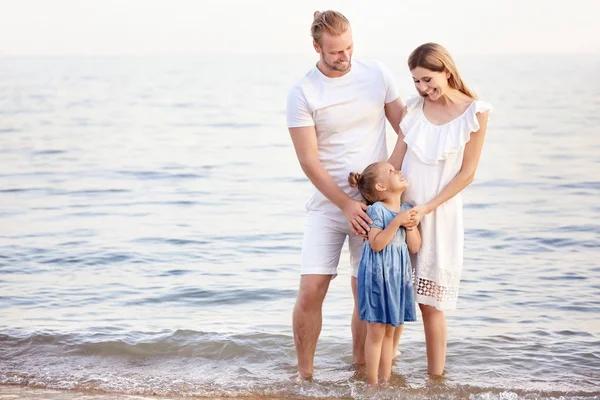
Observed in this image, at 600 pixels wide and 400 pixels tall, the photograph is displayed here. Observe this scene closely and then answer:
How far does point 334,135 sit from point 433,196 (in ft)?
1.82

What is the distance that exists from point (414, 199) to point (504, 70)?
32.8 metres

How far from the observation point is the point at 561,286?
6.58 m

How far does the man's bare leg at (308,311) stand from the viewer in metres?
4.27

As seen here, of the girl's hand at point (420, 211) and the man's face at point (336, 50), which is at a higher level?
the man's face at point (336, 50)

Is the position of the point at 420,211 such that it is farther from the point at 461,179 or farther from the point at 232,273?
the point at 232,273

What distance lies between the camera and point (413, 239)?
395cm

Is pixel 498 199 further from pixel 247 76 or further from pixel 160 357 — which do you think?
pixel 247 76

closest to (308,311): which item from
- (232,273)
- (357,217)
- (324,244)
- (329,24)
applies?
(324,244)

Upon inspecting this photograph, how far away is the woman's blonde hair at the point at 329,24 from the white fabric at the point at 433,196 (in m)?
0.49

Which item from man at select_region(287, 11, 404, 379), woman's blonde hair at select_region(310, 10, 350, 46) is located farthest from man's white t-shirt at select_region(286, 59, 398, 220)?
woman's blonde hair at select_region(310, 10, 350, 46)

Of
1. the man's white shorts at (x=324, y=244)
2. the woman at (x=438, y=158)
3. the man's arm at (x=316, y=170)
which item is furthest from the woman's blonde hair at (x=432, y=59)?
the man's white shorts at (x=324, y=244)

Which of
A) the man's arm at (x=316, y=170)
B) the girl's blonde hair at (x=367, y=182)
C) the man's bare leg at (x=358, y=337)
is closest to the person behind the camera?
the girl's blonde hair at (x=367, y=182)

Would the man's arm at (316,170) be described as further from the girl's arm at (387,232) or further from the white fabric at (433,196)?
the white fabric at (433,196)

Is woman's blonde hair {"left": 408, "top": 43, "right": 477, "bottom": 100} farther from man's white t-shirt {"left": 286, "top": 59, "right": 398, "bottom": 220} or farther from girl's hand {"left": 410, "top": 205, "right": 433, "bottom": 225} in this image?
girl's hand {"left": 410, "top": 205, "right": 433, "bottom": 225}
